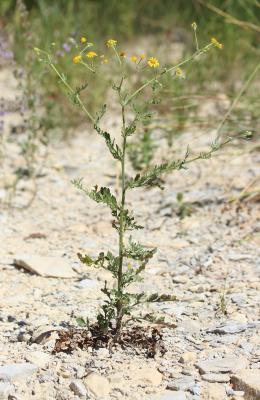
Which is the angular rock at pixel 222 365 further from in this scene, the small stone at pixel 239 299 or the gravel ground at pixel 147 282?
the small stone at pixel 239 299

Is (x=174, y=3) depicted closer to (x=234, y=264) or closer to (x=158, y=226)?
(x=158, y=226)

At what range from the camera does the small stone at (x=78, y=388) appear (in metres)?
2.38

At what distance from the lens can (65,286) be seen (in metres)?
3.29

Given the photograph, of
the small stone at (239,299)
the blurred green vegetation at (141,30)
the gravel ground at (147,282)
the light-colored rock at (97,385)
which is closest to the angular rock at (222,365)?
the gravel ground at (147,282)

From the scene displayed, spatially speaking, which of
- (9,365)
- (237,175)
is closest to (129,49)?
(237,175)

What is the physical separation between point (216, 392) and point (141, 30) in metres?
6.02

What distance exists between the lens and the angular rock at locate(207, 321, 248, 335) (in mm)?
2795

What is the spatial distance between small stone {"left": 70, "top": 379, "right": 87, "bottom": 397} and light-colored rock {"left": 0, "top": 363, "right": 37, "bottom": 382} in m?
0.17

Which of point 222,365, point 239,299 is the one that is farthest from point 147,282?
point 222,365

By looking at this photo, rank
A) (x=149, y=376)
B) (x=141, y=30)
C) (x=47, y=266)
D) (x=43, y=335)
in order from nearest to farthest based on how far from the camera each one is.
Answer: (x=149, y=376)
(x=43, y=335)
(x=47, y=266)
(x=141, y=30)

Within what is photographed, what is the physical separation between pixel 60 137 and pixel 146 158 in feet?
3.40

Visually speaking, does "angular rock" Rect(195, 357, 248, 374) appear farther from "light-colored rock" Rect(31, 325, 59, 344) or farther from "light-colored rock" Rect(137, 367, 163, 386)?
"light-colored rock" Rect(31, 325, 59, 344)

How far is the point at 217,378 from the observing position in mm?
2443

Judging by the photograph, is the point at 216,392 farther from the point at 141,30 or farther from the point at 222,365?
the point at 141,30
